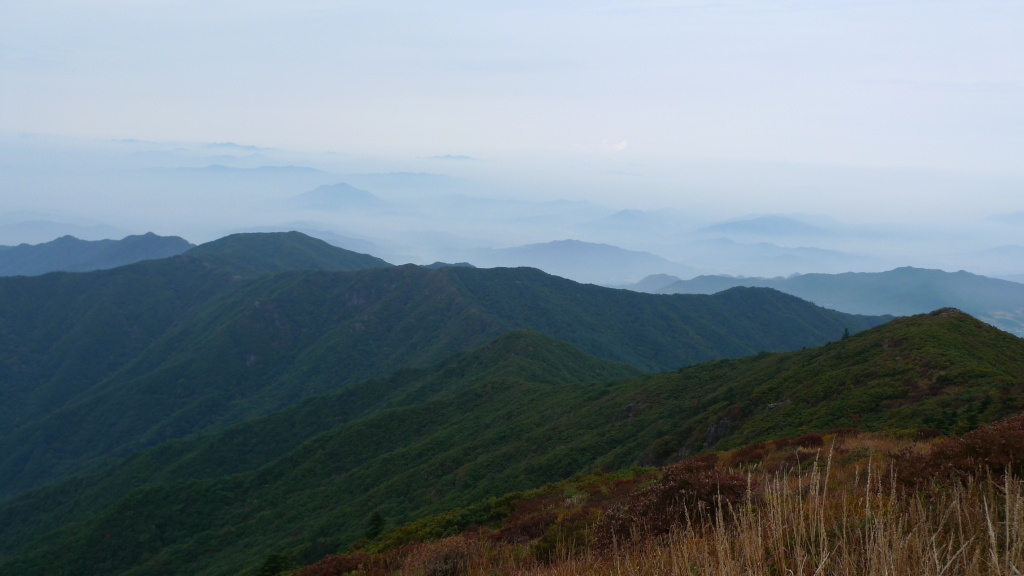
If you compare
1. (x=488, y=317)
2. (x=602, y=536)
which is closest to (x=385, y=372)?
(x=488, y=317)

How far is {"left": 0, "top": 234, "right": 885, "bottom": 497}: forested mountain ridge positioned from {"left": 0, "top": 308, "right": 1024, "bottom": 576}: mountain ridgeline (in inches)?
1397

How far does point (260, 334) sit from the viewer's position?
152 metres

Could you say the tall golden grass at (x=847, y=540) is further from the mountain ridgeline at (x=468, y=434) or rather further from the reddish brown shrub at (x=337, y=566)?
the mountain ridgeline at (x=468, y=434)

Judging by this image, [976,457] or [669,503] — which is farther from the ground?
[976,457]

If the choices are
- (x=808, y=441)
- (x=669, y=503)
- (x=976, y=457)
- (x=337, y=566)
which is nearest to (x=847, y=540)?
(x=976, y=457)

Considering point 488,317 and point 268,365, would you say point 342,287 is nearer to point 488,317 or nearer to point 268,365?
point 268,365

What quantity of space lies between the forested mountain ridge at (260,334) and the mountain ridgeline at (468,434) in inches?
1397

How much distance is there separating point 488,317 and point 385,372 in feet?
98.2

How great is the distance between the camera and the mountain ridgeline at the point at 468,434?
94.9 ft

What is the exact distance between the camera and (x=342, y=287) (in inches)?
6742

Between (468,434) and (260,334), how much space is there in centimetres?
11126

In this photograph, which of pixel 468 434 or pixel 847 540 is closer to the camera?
pixel 847 540

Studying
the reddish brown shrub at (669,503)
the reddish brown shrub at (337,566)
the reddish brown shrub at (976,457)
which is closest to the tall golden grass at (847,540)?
the reddish brown shrub at (976,457)

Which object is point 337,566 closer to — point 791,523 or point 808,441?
point 791,523
